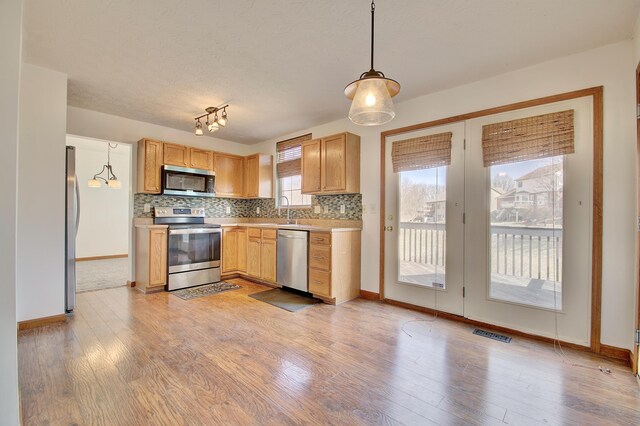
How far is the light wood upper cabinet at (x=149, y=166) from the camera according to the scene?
4250 millimetres

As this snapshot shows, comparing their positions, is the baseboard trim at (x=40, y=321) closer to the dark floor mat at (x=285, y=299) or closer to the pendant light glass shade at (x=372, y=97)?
the dark floor mat at (x=285, y=299)

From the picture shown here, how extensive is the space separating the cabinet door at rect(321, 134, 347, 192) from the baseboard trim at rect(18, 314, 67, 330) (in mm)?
3263

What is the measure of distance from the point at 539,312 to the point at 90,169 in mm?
8436

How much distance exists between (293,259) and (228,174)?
7.23 feet

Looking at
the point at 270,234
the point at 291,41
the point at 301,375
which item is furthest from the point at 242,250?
the point at 291,41

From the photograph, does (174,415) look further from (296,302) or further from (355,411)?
(296,302)

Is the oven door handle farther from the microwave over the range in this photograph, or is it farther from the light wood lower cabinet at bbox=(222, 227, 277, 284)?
the microwave over the range

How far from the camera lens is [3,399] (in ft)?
3.94

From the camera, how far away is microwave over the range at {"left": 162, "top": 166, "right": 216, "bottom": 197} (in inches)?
173

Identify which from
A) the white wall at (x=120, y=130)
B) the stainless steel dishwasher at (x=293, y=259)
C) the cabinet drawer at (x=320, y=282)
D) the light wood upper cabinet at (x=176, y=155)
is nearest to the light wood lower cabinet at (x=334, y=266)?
the cabinet drawer at (x=320, y=282)

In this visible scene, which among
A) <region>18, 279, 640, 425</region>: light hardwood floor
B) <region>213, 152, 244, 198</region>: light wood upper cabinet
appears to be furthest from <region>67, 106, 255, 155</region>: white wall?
<region>18, 279, 640, 425</region>: light hardwood floor

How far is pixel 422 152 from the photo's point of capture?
3395 mm

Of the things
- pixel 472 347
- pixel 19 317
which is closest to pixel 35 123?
pixel 19 317

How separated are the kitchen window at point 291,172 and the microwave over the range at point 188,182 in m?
1.15
